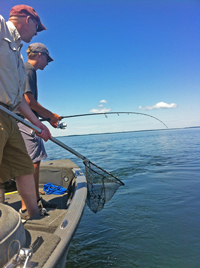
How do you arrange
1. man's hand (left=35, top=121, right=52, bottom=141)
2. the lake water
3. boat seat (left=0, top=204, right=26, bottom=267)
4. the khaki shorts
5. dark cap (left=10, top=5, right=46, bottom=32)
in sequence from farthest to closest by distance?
the lake water → man's hand (left=35, top=121, right=52, bottom=141) → dark cap (left=10, top=5, right=46, bottom=32) → the khaki shorts → boat seat (left=0, top=204, right=26, bottom=267)

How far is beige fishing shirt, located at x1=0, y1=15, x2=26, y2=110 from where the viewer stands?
1854 millimetres

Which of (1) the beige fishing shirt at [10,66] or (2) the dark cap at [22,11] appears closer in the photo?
(1) the beige fishing shirt at [10,66]

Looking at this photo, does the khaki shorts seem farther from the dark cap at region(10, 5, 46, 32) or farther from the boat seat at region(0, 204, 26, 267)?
the dark cap at region(10, 5, 46, 32)

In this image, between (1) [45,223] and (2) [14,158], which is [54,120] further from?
(1) [45,223]

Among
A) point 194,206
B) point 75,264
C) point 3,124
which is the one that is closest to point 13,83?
point 3,124

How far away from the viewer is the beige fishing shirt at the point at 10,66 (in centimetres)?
185

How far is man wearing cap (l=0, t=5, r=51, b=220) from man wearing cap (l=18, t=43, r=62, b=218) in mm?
525

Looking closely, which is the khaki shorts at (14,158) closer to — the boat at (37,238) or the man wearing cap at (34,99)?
the boat at (37,238)

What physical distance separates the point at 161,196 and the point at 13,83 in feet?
15.5

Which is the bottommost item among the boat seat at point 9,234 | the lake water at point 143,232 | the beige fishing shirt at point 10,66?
the lake water at point 143,232

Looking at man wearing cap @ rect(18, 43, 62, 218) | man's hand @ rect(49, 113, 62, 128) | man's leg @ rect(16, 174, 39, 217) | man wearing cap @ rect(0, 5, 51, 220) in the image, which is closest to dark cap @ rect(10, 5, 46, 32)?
man wearing cap @ rect(0, 5, 51, 220)

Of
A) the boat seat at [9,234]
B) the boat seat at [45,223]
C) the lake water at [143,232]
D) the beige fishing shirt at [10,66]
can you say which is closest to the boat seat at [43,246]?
the boat seat at [9,234]

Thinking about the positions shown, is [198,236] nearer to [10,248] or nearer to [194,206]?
[194,206]

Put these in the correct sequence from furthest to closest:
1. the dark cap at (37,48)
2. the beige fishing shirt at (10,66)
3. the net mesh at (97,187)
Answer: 1. the net mesh at (97,187)
2. the dark cap at (37,48)
3. the beige fishing shirt at (10,66)
